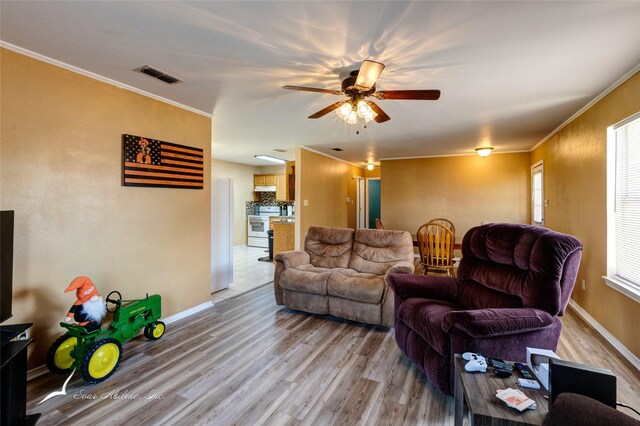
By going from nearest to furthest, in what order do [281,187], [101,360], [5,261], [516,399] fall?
[516,399]
[5,261]
[101,360]
[281,187]

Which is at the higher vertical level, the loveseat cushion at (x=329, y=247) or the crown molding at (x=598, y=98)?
the crown molding at (x=598, y=98)

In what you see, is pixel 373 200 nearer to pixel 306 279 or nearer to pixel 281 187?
pixel 281 187

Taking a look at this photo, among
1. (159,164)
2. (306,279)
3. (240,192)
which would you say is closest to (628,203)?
(306,279)

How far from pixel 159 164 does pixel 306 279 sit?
202 cm

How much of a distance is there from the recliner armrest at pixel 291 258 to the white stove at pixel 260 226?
4.80 meters

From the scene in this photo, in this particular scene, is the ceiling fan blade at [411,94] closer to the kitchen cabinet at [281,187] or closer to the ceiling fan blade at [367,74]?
the ceiling fan blade at [367,74]

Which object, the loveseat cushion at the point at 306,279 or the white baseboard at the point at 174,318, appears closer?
the white baseboard at the point at 174,318

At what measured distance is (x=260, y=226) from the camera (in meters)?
8.59

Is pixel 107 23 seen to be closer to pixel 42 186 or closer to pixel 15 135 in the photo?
pixel 15 135

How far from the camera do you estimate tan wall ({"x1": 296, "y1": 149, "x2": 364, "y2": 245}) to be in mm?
5641

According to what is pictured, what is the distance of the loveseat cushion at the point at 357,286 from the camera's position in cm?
302

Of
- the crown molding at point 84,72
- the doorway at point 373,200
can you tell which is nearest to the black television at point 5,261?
the crown molding at point 84,72

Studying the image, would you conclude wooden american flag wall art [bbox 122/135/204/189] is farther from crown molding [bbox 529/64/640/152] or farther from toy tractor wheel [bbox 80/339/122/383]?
crown molding [bbox 529/64/640/152]

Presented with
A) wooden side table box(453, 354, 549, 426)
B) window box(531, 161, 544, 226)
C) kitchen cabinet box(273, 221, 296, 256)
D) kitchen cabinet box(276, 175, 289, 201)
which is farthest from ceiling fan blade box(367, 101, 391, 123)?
kitchen cabinet box(276, 175, 289, 201)
